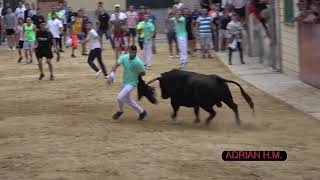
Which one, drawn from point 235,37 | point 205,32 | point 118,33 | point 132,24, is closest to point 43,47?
point 118,33

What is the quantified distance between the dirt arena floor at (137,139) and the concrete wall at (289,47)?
175 cm

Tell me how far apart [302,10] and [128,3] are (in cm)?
2140

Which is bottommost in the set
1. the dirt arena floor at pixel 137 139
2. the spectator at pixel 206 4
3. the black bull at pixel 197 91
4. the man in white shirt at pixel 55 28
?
the dirt arena floor at pixel 137 139

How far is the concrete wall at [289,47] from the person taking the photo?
16.3 m

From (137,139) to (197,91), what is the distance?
1522 millimetres

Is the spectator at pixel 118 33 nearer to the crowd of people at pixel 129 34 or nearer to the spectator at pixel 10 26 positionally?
the crowd of people at pixel 129 34

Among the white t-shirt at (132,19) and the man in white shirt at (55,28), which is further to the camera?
the white t-shirt at (132,19)

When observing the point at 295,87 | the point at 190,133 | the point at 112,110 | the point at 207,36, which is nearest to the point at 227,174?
the point at 190,133

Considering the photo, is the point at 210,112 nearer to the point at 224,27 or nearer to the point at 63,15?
the point at 224,27

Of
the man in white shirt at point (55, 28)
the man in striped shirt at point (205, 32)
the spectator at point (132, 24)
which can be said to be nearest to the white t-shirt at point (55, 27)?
the man in white shirt at point (55, 28)

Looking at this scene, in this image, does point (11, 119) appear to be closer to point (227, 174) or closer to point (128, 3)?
point (227, 174)

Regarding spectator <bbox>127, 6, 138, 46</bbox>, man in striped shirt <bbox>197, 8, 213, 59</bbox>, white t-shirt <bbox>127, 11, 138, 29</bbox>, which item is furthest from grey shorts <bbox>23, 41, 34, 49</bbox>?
man in striped shirt <bbox>197, 8, 213, 59</bbox>

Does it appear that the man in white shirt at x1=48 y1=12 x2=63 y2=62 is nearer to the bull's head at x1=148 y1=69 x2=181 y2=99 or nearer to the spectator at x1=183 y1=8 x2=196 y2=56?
the spectator at x1=183 y1=8 x2=196 y2=56

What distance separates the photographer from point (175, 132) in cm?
1002
